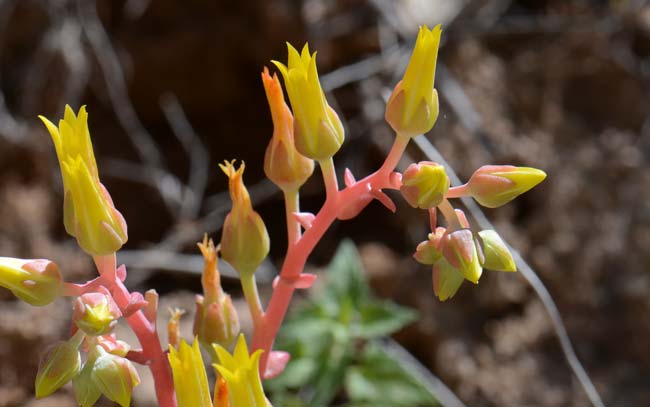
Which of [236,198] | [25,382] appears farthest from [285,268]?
[25,382]

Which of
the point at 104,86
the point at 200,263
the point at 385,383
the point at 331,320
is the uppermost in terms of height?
the point at 104,86

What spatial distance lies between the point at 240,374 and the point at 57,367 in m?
0.31

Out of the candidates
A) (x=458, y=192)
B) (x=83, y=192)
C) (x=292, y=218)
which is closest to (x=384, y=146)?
(x=292, y=218)

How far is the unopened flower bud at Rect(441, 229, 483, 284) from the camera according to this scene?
51.8 inches

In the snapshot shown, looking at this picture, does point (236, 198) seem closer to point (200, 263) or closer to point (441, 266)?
point (441, 266)

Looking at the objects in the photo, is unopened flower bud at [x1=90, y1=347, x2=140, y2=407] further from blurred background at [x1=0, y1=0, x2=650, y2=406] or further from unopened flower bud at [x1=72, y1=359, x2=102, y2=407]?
blurred background at [x1=0, y1=0, x2=650, y2=406]

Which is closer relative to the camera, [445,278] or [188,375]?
[188,375]

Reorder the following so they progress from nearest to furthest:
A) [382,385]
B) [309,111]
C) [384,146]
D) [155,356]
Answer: [309,111], [155,356], [382,385], [384,146]

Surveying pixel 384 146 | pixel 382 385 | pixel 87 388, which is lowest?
pixel 382 385

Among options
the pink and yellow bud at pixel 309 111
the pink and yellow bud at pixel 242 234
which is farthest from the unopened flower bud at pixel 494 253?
the pink and yellow bud at pixel 242 234

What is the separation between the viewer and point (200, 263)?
269 centimetres

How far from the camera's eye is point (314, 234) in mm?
1473

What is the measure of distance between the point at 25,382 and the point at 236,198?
1.16m

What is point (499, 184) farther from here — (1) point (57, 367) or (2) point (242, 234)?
(1) point (57, 367)
